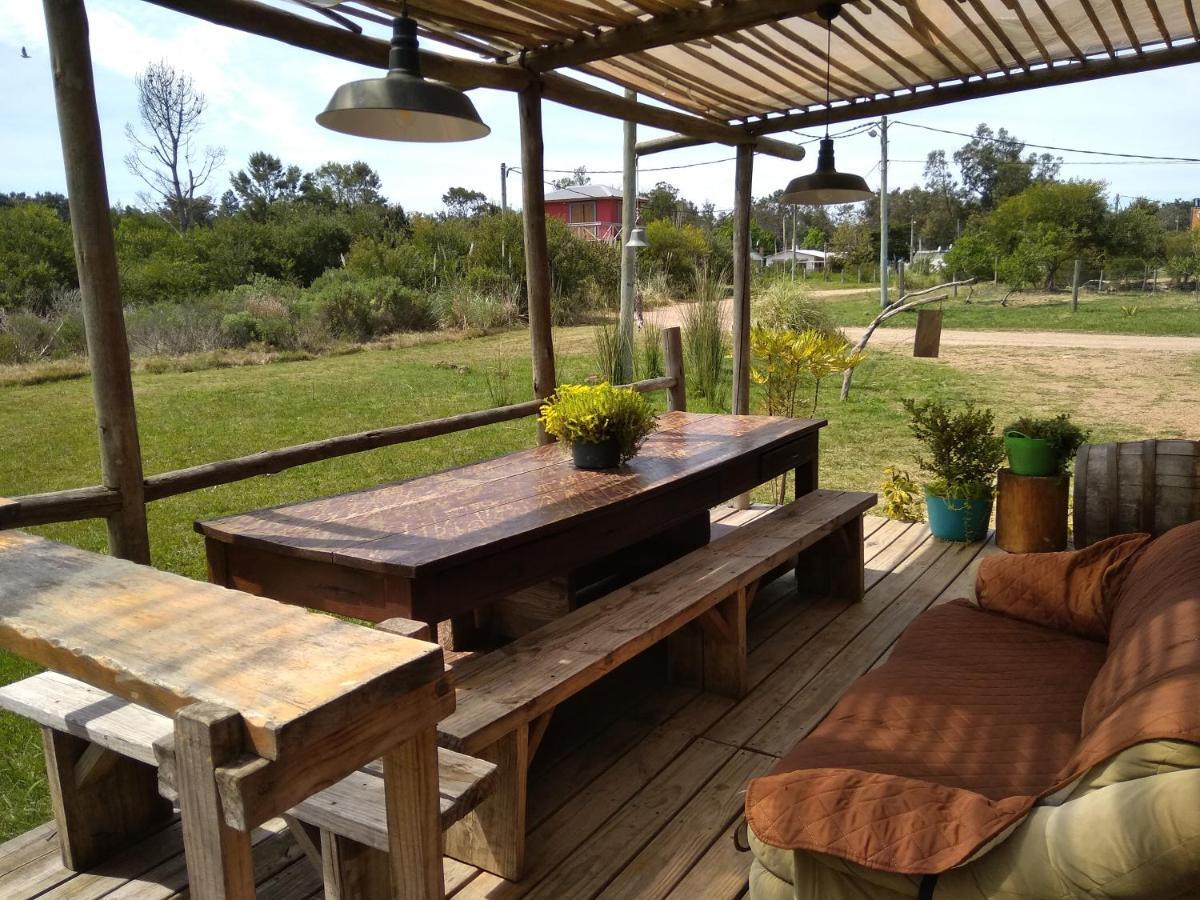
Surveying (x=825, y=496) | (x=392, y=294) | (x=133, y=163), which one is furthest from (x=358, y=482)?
(x=133, y=163)

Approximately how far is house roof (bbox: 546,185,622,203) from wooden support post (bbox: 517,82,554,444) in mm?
33037

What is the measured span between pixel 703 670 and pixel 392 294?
13.3m

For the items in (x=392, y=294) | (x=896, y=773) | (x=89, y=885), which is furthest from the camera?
(x=392, y=294)

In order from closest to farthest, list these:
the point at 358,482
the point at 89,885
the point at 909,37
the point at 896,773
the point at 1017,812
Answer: the point at 1017,812
the point at 896,773
the point at 89,885
the point at 909,37
the point at 358,482

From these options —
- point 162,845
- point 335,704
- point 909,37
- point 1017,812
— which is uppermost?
point 909,37

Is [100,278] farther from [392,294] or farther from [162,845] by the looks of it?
[392,294]

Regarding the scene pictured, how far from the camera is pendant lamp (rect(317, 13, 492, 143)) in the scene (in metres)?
2.15

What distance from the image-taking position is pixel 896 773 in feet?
5.92

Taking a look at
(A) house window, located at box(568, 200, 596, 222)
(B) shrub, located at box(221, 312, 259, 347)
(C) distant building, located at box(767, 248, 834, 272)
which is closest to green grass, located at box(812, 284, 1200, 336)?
(B) shrub, located at box(221, 312, 259, 347)

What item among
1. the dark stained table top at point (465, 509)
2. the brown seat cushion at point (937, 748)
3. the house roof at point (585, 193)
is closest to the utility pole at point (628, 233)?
the dark stained table top at point (465, 509)

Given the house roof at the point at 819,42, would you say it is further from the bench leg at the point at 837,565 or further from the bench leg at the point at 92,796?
the bench leg at the point at 92,796

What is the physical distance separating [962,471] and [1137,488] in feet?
2.82

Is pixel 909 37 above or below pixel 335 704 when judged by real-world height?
above

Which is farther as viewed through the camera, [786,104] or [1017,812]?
[786,104]
